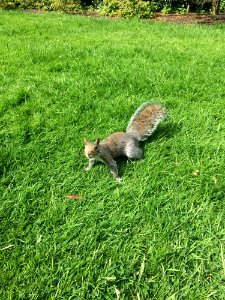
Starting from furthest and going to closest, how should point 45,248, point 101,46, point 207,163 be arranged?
point 101,46
point 207,163
point 45,248

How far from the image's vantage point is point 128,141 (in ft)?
9.85

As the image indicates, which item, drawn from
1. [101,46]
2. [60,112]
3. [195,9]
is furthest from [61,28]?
[195,9]

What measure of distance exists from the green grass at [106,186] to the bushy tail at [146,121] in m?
0.14

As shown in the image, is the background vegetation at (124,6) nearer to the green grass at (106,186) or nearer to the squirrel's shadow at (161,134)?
the green grass at (106,186)

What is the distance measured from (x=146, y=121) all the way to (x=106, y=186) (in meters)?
0.82

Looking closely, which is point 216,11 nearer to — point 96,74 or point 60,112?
point 96,74

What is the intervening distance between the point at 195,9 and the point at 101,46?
908cm

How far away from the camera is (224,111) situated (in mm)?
3861

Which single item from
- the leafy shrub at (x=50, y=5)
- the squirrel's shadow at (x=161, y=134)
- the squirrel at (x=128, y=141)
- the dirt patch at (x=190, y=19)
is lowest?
the dirt patch at (x=190, y=19)

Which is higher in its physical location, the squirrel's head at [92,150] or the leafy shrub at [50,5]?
the leafy shrub at [50,5]

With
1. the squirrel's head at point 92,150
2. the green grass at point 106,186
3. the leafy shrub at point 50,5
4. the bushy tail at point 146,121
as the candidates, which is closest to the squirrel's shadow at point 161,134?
the green grass at point 106,186

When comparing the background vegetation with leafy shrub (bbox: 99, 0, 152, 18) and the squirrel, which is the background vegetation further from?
the squirrel

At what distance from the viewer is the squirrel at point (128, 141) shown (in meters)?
2.79

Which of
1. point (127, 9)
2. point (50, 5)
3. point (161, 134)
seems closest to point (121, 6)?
point (127, 9)
